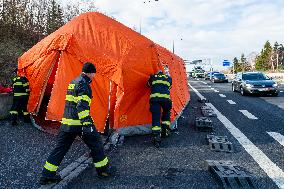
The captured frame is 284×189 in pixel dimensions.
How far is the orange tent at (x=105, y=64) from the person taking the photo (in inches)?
318

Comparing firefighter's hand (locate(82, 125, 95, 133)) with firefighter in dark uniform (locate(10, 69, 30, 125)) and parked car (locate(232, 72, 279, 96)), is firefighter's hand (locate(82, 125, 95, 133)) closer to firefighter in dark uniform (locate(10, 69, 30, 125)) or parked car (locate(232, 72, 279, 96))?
firefighter in dark uniform (locate(10, 69, 30, 125))

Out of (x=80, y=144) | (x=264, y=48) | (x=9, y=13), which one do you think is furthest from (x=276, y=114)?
(x=264, y=48)

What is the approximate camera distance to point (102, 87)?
8.20 meters

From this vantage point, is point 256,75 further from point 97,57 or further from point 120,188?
point 120,188

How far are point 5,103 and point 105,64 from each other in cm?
459

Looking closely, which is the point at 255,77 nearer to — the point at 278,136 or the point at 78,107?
the point at 278,136

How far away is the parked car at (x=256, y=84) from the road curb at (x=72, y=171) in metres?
14.7

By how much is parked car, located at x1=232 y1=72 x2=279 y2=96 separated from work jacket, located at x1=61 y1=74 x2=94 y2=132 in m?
15.7

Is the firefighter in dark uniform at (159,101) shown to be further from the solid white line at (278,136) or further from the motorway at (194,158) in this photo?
the solid white line at (278,136)

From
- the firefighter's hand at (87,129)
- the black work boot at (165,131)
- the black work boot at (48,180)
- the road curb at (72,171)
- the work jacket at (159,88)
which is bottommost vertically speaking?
the road curb at (72,171)

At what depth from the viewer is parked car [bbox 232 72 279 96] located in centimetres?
1863

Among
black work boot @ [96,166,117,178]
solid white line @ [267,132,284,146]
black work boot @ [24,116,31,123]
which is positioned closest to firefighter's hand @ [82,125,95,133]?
→ black work boot @ [96,166,117,178]

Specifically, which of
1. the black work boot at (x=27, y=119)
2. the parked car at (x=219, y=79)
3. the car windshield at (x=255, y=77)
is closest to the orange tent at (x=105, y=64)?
the black work boot at (x=27, y=119)

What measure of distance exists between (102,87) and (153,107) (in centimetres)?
155
